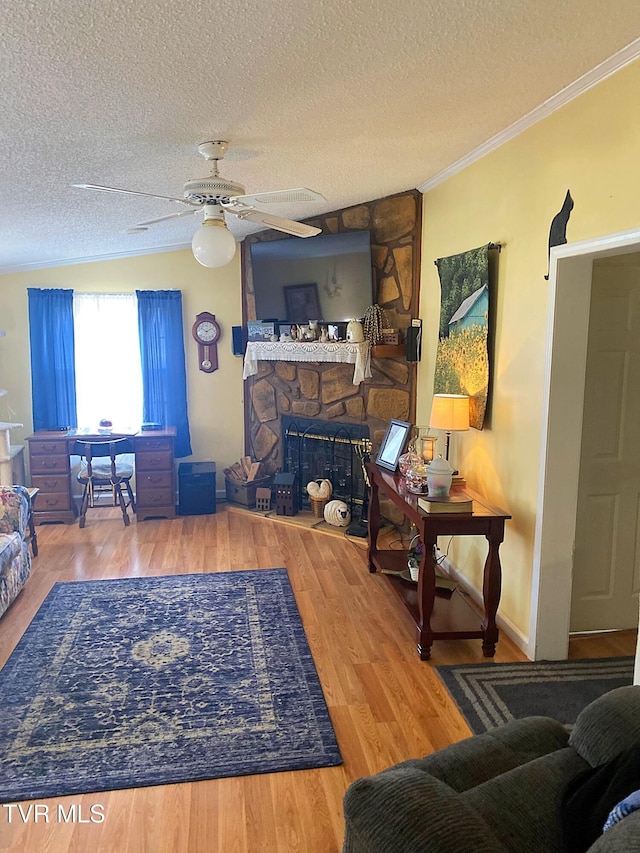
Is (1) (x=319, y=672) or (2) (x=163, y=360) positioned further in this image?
(2) (x=163, y=360)

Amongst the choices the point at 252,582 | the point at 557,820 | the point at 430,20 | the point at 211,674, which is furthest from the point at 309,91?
the point at 252,582

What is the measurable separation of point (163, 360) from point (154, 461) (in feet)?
3.36

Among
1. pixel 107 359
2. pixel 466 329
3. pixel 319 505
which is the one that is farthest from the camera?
pixel 107 359

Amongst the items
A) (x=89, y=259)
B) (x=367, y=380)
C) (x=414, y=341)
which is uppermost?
(x=89, y=259)

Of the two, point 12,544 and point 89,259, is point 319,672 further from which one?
point 89,259

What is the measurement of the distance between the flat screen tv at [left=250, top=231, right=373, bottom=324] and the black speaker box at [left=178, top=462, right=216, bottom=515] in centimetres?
157

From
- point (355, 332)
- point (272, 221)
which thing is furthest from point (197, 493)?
point (272, 221)

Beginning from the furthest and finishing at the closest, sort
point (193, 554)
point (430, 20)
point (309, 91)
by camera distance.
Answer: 1. point (193, 554)
2. point (309, 91)
3. point (430, 20)

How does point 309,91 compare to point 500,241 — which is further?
point 500,241

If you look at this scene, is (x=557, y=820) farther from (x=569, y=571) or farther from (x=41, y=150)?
(x=41, y=150)

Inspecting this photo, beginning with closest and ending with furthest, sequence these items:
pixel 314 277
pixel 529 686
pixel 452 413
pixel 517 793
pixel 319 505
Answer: pixel 517 793 < pixel 529 686 < pixel 452 413 < pixel 314 277 < pixel 319 505

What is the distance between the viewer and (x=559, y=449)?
2.90m

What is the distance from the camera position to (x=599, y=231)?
2.48 metres

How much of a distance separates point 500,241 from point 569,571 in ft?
5.84
